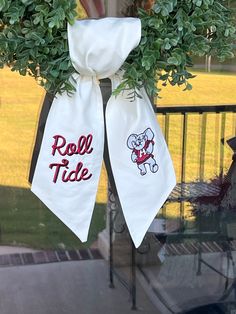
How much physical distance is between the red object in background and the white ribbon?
20 centimetres

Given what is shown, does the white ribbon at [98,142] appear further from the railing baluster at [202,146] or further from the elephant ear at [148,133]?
the railing baluster at [202,146]

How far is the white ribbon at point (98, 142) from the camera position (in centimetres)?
157

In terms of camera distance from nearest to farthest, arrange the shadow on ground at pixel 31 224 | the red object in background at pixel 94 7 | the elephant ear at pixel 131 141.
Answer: the elephant ear at pixel 131 141
the red object in background at pixel 94 7
the shadow on ground at pixel 31 224

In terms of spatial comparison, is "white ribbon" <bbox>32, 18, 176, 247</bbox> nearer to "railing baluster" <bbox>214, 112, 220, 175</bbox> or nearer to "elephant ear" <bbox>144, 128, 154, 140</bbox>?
"elephant ear" <bbox>144, 128, 154, 140</bbox>

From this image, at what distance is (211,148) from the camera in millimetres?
2871

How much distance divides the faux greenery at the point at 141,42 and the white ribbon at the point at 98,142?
4 cm

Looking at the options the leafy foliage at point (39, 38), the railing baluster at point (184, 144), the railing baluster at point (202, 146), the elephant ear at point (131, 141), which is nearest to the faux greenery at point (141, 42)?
the leafy foliage at point (39, 38)

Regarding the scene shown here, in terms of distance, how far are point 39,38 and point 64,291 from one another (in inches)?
57.3

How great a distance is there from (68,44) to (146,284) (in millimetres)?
1454

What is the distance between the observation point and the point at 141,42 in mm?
1570

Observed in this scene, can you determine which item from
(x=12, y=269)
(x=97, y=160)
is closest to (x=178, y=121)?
(x=12, y=269)

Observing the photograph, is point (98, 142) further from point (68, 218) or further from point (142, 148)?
point (68, 218)

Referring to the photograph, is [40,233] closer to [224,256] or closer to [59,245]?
[59,245]

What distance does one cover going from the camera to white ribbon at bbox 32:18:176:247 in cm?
157
